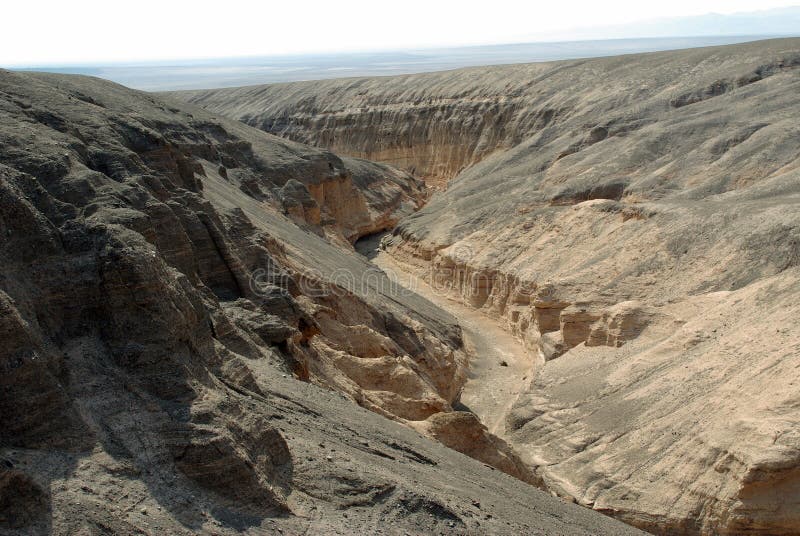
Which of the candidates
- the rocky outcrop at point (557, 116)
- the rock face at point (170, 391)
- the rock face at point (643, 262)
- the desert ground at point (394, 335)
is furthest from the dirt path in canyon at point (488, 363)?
the rocky outcrop at point (557, 116)

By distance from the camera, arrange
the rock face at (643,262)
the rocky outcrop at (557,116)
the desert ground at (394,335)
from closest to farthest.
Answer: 1. the desert ground at (394,335)
2. the rock face at (643,262)
3. the rocky outcrop at (557,116)

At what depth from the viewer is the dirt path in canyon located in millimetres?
21328

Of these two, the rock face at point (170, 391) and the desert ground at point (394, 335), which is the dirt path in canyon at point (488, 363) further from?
the rock face at point (170, 391)

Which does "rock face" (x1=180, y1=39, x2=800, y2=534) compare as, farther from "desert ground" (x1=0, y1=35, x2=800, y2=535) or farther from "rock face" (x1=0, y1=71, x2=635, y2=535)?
"rock face" (x1=0, y1=71, x2=635, y2=535)

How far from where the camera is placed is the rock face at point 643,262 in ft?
48.2

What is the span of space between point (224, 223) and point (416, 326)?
5.95m

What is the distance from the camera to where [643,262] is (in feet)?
84.9

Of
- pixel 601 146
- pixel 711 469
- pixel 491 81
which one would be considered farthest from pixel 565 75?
pixel 711 469

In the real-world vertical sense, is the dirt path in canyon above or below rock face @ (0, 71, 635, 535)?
below

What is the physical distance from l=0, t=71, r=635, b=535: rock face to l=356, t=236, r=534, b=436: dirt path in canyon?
426 centimetres

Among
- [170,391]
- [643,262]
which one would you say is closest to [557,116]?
[643,262]

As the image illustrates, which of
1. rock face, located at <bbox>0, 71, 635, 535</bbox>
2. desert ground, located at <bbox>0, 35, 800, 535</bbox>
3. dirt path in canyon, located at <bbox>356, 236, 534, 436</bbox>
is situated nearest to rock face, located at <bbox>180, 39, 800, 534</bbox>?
desert ground, located at <bbox>0, 35, 800, 535</bbox>

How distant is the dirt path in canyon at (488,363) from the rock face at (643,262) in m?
0.57

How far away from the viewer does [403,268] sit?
37125 mm
